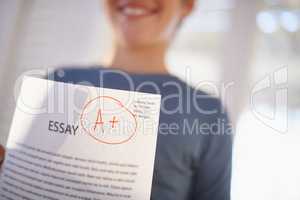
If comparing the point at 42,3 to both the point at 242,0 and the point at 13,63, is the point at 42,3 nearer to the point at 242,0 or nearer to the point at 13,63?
the point at 13,63

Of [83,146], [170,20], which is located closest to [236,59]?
[170,20]

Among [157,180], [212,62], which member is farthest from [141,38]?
[157,180]

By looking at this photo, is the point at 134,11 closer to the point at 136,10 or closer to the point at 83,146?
the point at 136,10

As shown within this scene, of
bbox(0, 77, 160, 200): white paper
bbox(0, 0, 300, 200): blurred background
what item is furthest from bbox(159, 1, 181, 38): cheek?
bbox(0, 77, 160, 200): white paper

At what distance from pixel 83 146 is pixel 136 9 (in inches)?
11.5

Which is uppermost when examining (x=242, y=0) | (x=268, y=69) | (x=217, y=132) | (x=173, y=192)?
(x=242, y=0)

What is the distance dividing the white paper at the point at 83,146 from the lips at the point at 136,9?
0.19 m

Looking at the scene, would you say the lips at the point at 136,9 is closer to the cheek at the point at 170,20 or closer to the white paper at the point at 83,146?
the cheek at the point at 170,20

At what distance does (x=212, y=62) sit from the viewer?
0.53 meters

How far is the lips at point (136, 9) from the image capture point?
0.57m

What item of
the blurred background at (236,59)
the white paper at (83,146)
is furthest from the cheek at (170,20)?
the white paper at (83,146)

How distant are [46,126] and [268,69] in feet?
1.32

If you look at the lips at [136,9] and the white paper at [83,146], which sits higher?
the lips at [136,9]

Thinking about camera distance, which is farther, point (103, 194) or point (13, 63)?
point (13, 63)
